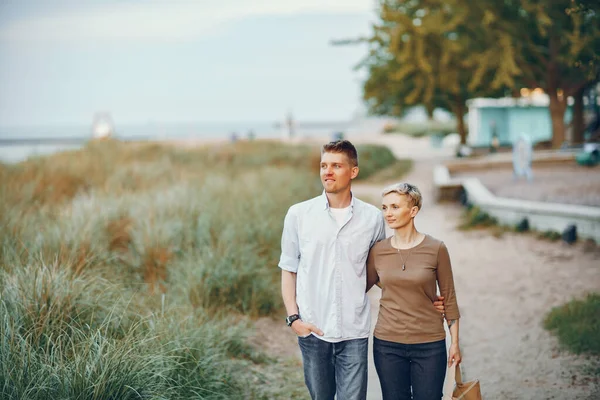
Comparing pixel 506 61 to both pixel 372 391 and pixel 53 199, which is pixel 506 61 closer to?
pixel 53 199

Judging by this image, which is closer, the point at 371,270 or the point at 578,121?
the point at 371,270

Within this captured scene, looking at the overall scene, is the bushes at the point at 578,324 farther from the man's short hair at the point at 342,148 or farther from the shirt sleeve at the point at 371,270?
the man's short hair at the point at 342,148

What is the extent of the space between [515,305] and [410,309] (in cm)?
446

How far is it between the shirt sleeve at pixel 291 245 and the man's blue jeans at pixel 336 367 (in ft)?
1.26

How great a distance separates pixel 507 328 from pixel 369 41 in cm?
2510

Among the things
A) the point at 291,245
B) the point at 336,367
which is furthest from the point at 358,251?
the point at 336,367

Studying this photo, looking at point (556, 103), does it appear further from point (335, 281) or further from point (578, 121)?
point (335, 281)

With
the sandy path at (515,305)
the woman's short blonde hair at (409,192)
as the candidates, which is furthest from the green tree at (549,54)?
the woman's short blonde hair at (409,192)

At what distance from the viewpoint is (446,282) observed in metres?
3.37

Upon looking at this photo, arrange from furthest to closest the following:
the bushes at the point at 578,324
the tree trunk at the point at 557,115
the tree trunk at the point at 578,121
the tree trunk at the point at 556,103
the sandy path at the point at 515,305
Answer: the tree trunk at the point at 578,121 < the tree trunk at the point at 557,115 < the tree trunk at the point at 556,103 < the bushes at the point at 578,324 < the sandy path at the point at 515,305

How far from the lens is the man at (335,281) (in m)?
3.35

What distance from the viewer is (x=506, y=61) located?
77.2 feet

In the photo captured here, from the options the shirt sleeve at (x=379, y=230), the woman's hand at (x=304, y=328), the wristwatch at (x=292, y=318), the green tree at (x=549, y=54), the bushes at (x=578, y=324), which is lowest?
the bushes at (x=578, y=324)

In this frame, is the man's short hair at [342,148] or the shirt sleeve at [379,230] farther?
the shirt sleeve at [379,230]
